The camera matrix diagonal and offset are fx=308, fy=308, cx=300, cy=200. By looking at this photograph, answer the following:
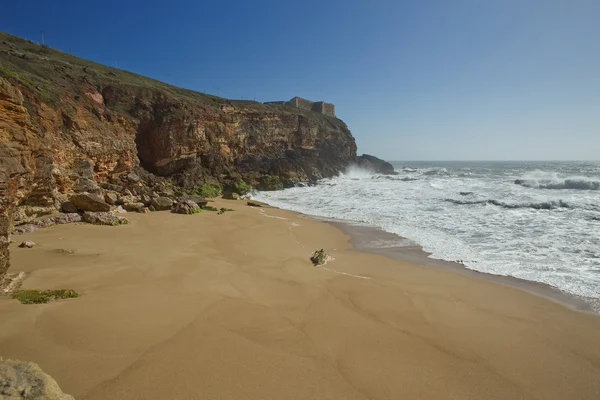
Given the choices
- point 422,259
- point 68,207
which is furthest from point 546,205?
point 68,207

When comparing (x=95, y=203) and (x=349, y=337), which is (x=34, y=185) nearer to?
(x=95, y=203)

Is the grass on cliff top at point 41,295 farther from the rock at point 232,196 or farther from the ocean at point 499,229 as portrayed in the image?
the rock at point 232,196

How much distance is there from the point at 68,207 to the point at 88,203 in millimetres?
581

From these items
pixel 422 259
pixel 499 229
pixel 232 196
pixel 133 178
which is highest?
pixel 133 178

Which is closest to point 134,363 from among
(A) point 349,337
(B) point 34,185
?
(A) point 349,337

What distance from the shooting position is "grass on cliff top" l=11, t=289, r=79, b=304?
4.01 meters

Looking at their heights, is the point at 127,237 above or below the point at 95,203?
below

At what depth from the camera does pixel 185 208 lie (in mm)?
13297

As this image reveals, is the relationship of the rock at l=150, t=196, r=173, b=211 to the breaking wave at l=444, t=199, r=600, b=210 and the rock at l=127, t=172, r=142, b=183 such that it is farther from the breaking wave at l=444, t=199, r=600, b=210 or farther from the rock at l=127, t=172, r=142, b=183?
the breaking wave at l=444, t=199, r=600, b=210

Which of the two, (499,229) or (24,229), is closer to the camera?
(24,229)

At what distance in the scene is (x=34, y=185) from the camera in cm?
935

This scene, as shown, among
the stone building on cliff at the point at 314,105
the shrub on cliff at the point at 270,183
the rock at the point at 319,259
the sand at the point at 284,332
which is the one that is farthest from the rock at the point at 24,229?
the stone building on cliff at the point at 314,105

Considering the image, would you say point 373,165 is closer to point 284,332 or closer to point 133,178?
point 133,178

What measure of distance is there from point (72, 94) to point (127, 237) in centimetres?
1185
